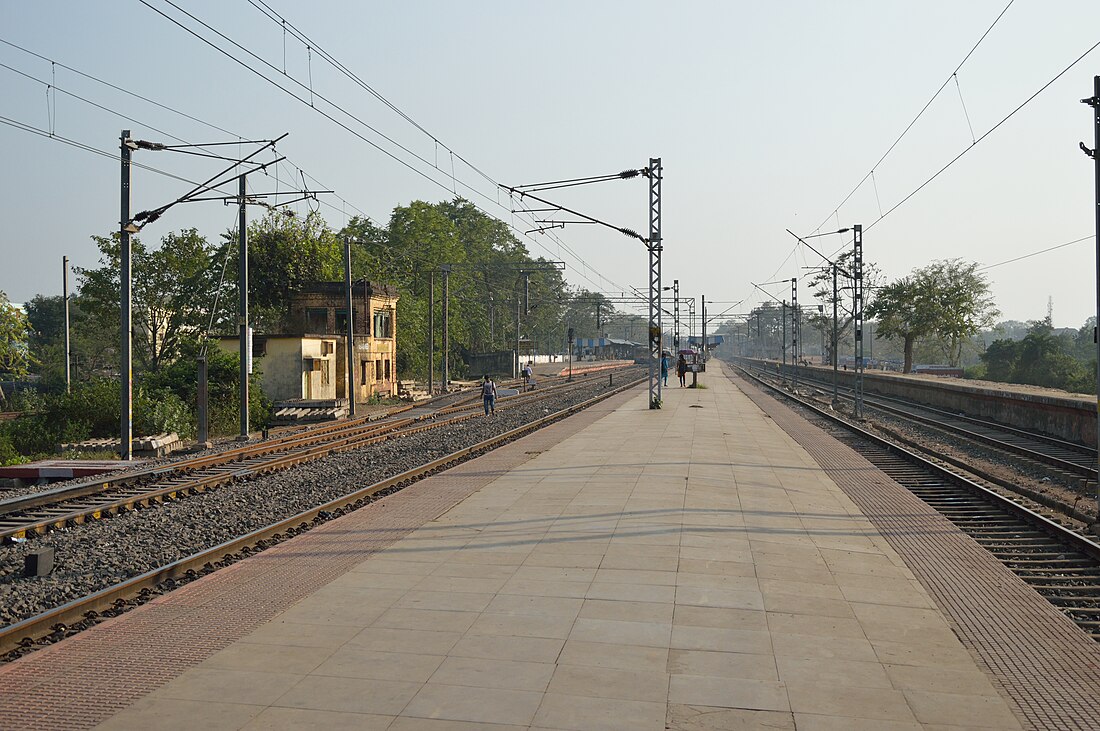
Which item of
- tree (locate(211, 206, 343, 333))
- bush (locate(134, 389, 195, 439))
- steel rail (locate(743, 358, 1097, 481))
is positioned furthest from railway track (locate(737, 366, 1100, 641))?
tree (locate(211, 206, 343, 333))

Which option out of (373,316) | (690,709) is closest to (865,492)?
(690,709)

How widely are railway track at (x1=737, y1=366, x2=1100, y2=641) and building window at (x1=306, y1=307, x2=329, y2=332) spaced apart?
117 feet

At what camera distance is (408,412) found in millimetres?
40031

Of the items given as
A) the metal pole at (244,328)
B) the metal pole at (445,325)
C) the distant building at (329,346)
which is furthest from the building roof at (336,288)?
the metal pole at (244,328)

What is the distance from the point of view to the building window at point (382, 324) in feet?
170

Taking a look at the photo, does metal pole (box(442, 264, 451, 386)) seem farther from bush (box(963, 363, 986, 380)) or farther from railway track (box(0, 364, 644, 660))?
bush (box(963, 363, 986, 380))

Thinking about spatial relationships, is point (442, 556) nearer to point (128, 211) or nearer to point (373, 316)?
point (128, 211)

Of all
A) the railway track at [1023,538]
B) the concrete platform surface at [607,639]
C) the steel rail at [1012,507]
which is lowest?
the railway track at [1023,538]

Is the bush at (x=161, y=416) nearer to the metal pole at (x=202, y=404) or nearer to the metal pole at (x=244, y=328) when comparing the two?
the metal pole at (x=244, y=328)

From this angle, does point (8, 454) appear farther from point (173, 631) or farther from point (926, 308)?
point (926, 308)

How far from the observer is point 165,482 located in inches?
665

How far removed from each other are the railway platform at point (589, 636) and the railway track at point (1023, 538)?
1.86 feet

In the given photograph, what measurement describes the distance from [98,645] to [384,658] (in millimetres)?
2361

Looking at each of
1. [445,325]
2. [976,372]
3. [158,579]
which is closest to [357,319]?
[445,325]
